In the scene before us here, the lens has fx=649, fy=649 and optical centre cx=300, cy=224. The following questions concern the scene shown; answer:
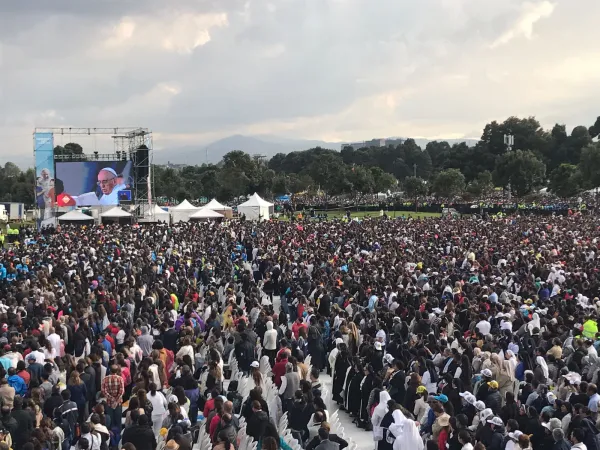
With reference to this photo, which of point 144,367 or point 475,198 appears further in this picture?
point 475,198

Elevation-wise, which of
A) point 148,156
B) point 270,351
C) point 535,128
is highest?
point 535,128

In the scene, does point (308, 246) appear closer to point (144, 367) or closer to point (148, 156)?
point (144, 367)

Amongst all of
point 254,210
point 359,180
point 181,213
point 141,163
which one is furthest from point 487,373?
point 359,180

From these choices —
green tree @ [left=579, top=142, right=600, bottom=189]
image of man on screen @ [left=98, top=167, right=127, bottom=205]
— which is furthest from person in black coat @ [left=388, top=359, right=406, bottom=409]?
green tree @ [left=579, top=142, right=600, bottom=189]

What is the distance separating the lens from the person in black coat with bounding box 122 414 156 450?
22.9 ft

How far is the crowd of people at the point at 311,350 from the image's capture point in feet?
24.1

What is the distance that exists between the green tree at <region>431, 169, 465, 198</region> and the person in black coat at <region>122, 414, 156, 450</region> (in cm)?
6190

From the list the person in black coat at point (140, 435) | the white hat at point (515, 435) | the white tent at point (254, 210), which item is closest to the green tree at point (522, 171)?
the white tent at point (254, 210)

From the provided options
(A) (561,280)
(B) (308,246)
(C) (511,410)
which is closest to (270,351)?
(C) (511,410)

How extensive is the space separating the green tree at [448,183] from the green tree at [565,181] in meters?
9.07

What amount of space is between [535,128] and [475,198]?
24.1 m

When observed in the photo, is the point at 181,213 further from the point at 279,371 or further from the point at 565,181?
the point at 279,371

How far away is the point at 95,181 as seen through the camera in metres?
46.0

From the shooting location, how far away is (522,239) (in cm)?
2681
